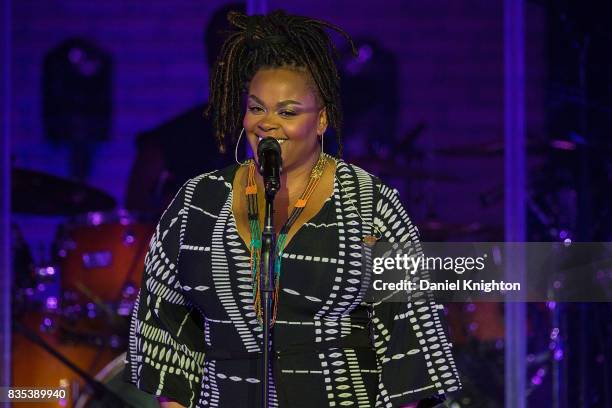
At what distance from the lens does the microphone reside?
213cm

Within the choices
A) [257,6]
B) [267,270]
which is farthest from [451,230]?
[267,270]

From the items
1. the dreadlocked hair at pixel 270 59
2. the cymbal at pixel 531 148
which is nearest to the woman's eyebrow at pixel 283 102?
the dreadlocked hair at pixel 270 59

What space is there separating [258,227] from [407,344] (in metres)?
0.47

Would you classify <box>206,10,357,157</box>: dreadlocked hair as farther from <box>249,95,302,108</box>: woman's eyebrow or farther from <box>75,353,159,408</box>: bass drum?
<box>75,353,159,408</box>: bass drum

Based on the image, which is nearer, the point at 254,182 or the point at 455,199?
the point at 254,182

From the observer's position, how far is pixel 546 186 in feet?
15.6

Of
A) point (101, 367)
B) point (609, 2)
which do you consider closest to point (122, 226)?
point (101, 367)

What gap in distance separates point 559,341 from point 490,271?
499 millimetres

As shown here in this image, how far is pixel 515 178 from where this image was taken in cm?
475

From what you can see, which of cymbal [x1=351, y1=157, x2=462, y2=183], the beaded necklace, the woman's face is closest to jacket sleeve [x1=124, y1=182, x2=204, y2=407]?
the beaded necklace

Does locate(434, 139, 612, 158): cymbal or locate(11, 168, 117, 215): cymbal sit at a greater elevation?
locate(434, 139, 612, 158): cymbal

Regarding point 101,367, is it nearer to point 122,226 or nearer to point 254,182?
point 122,226

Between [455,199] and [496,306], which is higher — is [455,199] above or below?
above

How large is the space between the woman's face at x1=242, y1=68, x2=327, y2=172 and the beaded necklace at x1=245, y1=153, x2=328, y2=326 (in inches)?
3.0
